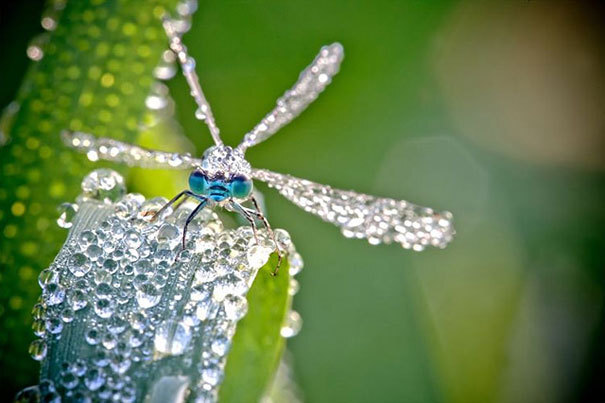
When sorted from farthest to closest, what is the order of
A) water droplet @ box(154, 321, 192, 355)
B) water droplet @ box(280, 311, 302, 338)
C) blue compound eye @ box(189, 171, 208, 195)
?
blue compound eye @ box(189, 171, 208, 195) → water droplet @ box(280, 311, 302, 338) → water droplet @ box(154, 321, 192, 355)

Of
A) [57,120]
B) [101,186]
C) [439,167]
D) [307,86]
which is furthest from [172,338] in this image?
[439,167]

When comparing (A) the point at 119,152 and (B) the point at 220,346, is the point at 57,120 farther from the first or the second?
(B) the point at 220,346

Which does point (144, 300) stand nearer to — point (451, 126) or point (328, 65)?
point (328, 65)

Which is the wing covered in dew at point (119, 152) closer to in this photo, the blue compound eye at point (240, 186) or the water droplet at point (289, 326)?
the blue compound eye at point (240, 186)

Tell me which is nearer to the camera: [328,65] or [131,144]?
[131,144]

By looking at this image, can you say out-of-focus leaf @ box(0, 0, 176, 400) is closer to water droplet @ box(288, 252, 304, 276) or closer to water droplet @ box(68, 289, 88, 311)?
water droplet @ box(68, 289, 88, 311)

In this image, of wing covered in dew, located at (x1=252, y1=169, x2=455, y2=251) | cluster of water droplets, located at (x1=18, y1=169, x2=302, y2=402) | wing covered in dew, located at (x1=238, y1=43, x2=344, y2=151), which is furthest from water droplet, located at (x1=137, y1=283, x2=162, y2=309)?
wing covered in dew, located at (x1=238, y1=43, x2=344, y2=151)

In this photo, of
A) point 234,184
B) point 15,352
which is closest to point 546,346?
point 234,184
